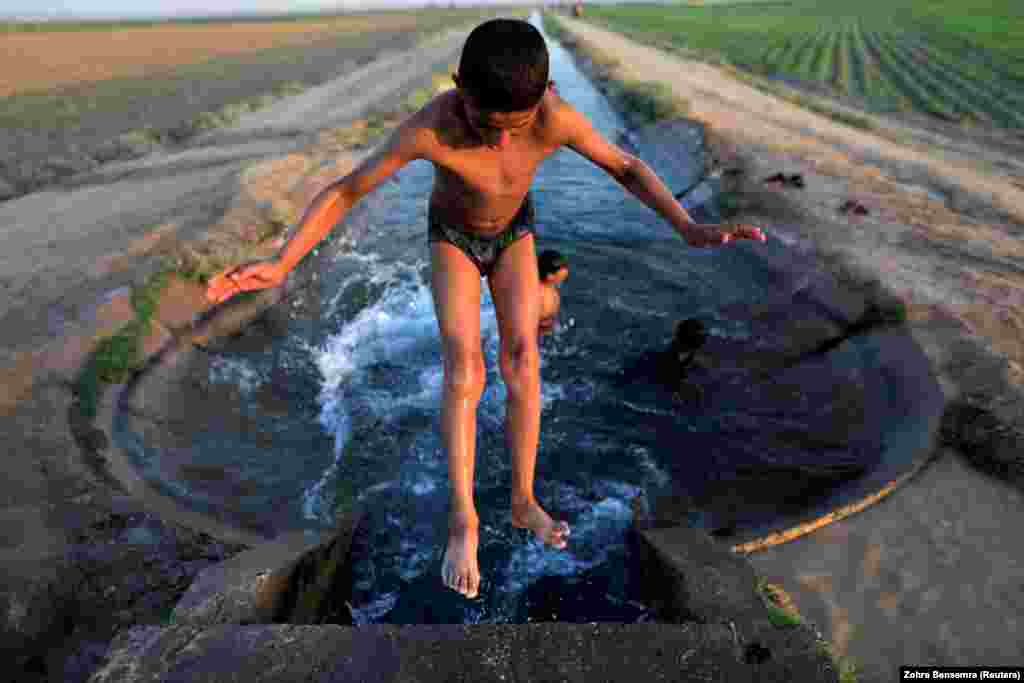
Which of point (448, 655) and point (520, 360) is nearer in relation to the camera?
point (448, 655)

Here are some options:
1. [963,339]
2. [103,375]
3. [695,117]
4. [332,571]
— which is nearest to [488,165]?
[332,571]

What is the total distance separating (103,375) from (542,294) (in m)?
4.36

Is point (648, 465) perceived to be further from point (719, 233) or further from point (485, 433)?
point (719, 233)

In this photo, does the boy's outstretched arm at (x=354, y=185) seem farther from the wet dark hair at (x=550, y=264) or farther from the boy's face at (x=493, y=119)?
the wet dark hair at (x=550, y=264)

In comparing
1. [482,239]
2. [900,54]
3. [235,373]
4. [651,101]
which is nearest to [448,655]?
[482,239]

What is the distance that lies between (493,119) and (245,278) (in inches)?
53.7

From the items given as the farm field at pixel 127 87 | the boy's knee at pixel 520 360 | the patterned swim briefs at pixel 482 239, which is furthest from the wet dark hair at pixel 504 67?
the farm field at pixel 127 87

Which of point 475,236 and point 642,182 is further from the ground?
point 642,182

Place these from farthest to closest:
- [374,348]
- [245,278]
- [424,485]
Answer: [374,348]
[424,485]
[245,278]

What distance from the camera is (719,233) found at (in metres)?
2.91

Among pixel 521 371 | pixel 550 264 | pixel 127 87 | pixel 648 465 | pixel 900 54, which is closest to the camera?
pixel 521 371

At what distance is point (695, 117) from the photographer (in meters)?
15.3

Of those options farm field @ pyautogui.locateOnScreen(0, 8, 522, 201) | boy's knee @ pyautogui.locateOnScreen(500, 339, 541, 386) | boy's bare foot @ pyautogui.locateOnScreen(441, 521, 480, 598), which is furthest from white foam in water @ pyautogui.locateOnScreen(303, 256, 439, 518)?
farm field @ pyautogui.locateOnScreen(0, 8, 522, 201)

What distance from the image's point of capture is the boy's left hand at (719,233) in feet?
9.46
